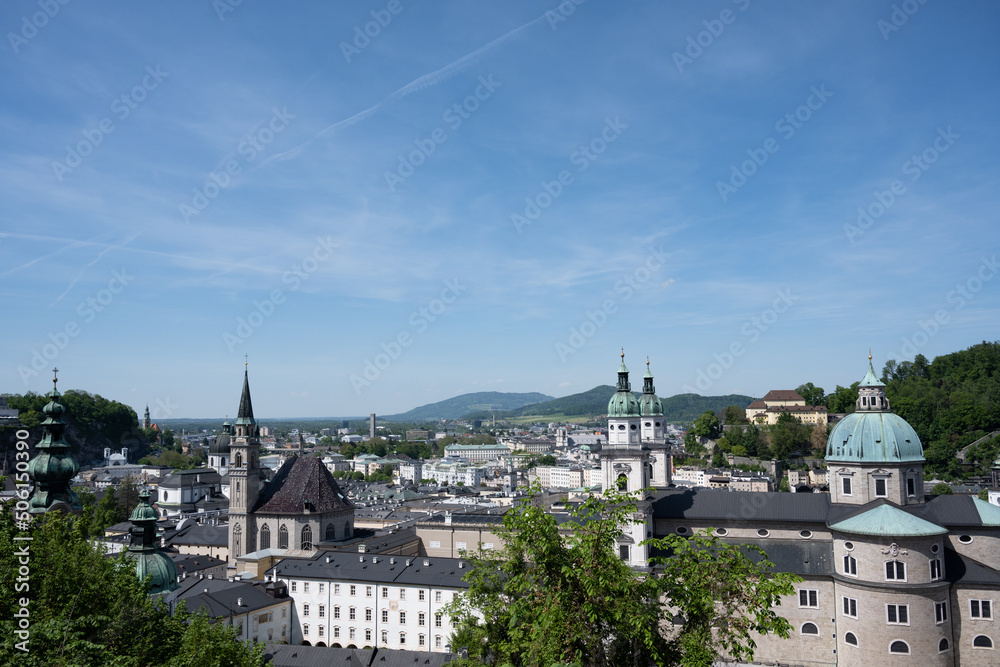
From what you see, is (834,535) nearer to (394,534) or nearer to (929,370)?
(394,534)

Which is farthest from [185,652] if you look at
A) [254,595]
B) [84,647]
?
[254,595]

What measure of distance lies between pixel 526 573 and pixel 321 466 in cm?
4651

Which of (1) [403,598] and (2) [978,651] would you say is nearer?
(2) [978,651]

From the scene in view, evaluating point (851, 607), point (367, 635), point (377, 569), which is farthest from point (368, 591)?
point (851, 607)

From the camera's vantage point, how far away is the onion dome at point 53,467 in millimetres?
40906

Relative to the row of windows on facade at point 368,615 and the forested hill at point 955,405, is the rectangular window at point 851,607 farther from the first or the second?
the forested hill at point 955,405

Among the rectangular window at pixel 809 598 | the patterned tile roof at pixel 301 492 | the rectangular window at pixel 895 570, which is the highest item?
the patterned tile roof at pixel 301 492

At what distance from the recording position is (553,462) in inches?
7707

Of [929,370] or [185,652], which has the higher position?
[929,370]

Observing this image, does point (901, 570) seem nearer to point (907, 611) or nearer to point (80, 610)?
point (907, 611)

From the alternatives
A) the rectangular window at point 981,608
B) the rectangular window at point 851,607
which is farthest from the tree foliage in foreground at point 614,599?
the rectangular window at point 981,608

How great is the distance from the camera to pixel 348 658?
3856cm

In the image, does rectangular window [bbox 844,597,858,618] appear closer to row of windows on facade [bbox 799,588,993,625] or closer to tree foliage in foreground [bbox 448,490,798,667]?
row of windows on facade [bbox 799,588,993,625]

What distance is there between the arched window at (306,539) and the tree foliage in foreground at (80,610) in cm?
4034
